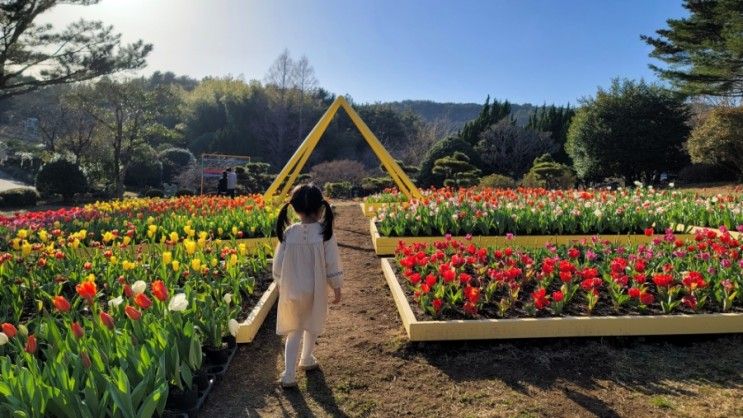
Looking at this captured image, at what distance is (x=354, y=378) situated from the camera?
3.98 m

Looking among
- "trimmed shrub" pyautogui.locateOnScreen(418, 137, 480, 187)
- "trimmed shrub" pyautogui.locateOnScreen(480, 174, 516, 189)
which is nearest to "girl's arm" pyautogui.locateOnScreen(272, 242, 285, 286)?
"trimmed shrub" pyautogui.locateOnScreen(480, 174, 516, 189)

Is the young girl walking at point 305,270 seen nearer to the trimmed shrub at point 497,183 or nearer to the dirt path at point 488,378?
the dirt path at point 488,378

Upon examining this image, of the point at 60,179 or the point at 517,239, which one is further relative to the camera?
the point at 60,179

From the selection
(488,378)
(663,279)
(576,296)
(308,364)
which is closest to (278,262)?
(308,364)

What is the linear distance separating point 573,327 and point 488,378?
103 centimetres

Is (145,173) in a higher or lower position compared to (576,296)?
higher

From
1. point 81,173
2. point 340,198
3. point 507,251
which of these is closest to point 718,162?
point 340,198

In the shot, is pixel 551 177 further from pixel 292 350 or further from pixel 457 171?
pixel 292 350

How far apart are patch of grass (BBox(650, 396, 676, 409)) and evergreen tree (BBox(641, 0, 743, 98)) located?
72.0ft

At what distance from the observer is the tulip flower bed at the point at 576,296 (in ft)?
14.6

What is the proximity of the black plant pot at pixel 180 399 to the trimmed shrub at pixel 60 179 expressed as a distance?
23.0 metres

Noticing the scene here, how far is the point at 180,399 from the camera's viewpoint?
317 cm

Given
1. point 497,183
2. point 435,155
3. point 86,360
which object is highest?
point 435,155

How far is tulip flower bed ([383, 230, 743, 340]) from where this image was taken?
4.46 meters
